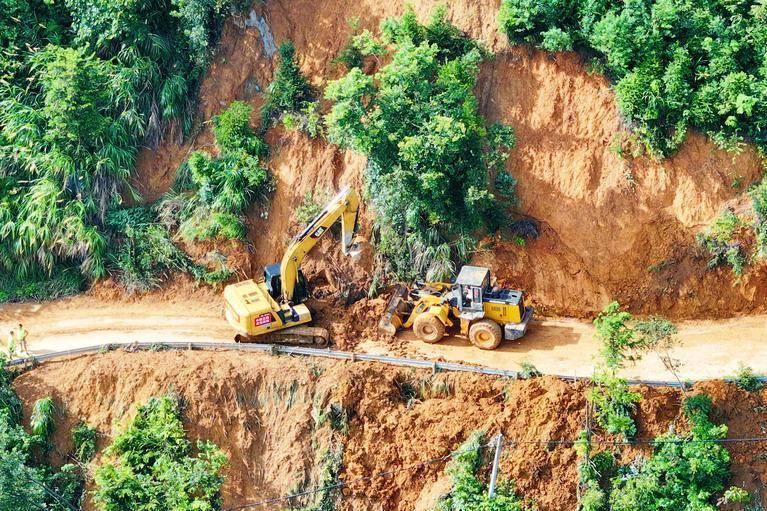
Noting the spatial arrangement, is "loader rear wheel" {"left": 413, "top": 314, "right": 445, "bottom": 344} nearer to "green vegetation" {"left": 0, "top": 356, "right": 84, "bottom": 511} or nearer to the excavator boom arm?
the excavator boom arm

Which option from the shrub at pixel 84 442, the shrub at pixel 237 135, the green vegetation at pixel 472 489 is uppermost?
the shrub at pixel 237 135

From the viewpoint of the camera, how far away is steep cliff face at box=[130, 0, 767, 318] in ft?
103

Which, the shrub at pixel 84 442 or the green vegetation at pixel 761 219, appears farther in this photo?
the green vegetation at pixel 761 219

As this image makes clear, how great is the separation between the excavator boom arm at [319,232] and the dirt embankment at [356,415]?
8.72 ft

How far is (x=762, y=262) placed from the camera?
30.9m

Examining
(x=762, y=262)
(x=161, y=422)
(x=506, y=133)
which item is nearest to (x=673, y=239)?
(x=762, y=262)

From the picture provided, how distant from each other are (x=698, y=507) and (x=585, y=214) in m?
9.78

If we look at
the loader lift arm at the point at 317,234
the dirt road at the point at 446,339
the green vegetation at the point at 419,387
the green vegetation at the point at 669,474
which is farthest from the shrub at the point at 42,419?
the green vegetation at the point at 669,474

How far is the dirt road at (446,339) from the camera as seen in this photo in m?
29.4

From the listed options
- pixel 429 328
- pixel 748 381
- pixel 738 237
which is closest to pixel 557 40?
pixel 738 237

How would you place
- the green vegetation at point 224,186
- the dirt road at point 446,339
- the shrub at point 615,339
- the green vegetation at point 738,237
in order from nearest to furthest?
the shrub at point 615,339 < the dirt road at point 446,339 < the green vegetation at point 738,237 < the green vegetation at point 224,186

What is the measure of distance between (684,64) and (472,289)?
9.37 m

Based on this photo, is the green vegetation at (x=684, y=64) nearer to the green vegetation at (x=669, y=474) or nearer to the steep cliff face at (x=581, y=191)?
the steep cliff face at (x=581, y=191)

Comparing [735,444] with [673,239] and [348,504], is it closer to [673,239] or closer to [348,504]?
[673,239]
